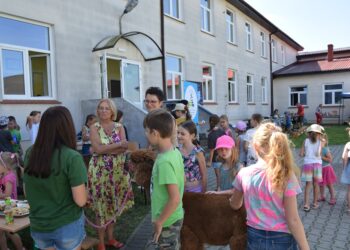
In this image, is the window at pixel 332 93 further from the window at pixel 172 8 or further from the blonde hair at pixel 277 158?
the blonde hair at pixel 277 158

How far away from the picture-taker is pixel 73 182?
2307 millimetres

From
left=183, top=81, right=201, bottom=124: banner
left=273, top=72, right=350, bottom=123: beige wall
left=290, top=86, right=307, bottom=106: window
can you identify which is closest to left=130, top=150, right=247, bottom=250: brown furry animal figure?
left=183, top=81, right=201, bottom=124: banner

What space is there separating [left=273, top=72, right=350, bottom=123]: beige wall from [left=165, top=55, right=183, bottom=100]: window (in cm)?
1569

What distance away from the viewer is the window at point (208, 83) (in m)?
16.0

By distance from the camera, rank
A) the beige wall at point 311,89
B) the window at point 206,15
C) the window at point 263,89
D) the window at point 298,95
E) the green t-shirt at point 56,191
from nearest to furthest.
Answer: the green t-shirt at point 56,191 < the window at point 206,15 < the window at point 263,89 < the beige wall at point 311,89 < the window at point 298,95

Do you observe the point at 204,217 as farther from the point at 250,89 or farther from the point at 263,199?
the point at 250,89

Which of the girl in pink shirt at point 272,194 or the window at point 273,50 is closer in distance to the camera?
the girl in pink shirt at point 272,194

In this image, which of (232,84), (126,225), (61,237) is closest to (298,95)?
(232,84)

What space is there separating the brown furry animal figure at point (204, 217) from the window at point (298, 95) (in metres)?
26.4

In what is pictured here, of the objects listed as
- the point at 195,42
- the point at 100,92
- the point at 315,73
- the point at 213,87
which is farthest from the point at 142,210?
the point at 315,73

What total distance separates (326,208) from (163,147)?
4.30m

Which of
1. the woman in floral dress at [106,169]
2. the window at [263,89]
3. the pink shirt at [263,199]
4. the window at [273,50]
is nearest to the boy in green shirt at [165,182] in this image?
the pink shirt at [263,199]

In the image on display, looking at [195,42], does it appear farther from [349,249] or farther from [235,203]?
[235,203]

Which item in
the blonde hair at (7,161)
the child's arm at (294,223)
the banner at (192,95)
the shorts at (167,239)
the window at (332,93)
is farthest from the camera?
the window at (332,93)
